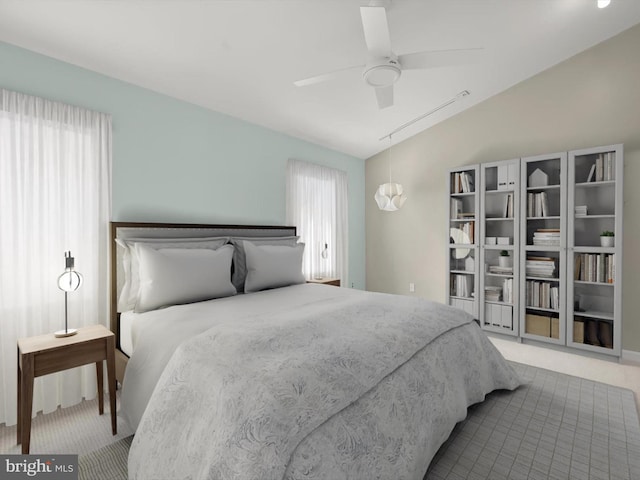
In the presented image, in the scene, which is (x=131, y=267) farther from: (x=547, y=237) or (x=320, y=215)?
(x=547, y=237)

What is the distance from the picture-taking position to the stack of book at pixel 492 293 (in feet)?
12.4

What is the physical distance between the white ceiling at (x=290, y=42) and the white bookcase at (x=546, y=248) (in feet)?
3.61

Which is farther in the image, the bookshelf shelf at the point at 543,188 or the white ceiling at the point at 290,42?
the bookshelf shelf at the point at 543,188

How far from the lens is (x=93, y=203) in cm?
246

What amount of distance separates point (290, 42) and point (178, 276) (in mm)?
1944

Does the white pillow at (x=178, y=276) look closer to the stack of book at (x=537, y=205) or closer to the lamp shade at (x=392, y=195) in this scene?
the lamp shade at (x=392, y=195)

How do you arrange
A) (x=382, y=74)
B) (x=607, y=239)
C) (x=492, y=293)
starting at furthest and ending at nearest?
(x=492, y=293) → (x=607, y=239) → (x=382, y=74)

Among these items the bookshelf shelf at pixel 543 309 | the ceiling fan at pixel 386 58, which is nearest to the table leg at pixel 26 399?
the ceiling fan at pixel 386 58

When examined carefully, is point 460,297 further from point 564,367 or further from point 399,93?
point 399,93

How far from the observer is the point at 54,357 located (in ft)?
6.09

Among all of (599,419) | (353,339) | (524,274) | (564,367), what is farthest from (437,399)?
(524,274)

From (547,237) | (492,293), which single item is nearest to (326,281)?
(492,293)

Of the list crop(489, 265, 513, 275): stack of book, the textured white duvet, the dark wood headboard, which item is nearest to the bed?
the textured white duvet

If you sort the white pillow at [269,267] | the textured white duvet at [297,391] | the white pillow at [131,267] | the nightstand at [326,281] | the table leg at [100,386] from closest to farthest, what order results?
the textured white duvet at [297,391]
the table leg at [100,386]
the white pillow at [131,267]
the white pillow at [269,267]
the nightstand at [326,281]
